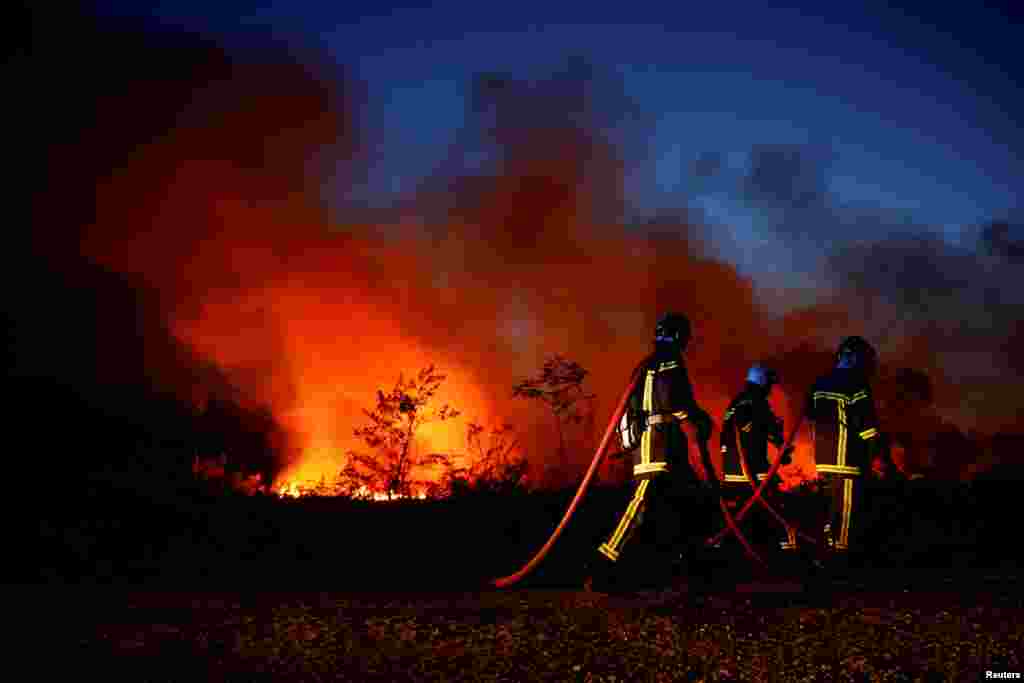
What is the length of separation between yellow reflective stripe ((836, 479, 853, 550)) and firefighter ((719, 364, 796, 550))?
1.06 m

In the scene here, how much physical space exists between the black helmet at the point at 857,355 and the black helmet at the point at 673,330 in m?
2.11

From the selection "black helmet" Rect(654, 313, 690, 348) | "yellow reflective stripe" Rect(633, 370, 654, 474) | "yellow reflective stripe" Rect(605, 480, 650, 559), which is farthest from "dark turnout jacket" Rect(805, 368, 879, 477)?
"yellow reflective stripe" Rect(605, 480, 650, 559)

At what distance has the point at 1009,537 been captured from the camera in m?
9.34

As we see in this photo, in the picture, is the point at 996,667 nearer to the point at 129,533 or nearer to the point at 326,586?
the point at 326,586

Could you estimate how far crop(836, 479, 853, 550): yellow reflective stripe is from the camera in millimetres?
7191

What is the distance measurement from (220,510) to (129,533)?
111cm

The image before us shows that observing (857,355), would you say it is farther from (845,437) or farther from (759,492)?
(759,492)

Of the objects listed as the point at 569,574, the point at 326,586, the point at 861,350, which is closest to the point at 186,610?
the point at 326,586

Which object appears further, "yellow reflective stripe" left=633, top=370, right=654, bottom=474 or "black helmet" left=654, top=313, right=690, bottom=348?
"black helmet" left=654, top=313, right=690, bottom=348

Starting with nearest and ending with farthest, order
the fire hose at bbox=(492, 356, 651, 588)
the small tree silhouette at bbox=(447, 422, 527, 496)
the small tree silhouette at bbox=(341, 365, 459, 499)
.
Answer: the fire hose at bbox=(492, 356, 651, 588) → the small tree silhouette at bbox=(447, 422, 527, 496) → the small tree silhouette at bbox=(341, 365, 459, 499)

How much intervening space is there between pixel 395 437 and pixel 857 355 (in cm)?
884

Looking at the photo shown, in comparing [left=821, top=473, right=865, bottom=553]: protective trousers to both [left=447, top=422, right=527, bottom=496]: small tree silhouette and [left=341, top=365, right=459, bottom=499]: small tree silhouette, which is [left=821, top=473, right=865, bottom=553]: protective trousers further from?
[left=341, top=365, right=459, bottom=499]: small tree silhouette

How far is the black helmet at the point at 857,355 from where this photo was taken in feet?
24.9

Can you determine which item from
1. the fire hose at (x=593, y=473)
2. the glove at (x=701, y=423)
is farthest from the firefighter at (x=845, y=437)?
the glove at (x=701, y=423)
